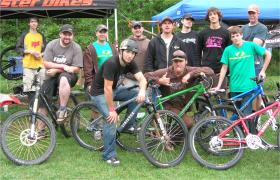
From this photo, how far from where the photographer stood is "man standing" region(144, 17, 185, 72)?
254 inches

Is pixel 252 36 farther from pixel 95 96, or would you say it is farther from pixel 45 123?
pixel 45 123

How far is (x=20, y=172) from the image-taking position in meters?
5.03

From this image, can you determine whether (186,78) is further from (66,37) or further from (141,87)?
(66,37)

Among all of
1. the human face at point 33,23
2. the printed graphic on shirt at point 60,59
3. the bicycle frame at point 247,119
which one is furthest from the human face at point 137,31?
the bicycle frame at point 247,119

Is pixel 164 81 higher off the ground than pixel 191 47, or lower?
lower

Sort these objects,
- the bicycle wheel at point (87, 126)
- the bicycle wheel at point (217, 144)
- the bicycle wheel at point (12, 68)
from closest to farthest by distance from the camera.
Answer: the bicycle wheel at point (217, 144), the bicycle wheel at point (87, 126), the bicycle wheel at point (12, 68)

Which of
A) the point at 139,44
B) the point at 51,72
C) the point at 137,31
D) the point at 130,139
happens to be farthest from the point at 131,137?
the point at 137,31

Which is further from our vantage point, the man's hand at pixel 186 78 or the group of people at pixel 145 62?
the man's hand at pixel 186 78

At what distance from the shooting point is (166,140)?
17.7 ft

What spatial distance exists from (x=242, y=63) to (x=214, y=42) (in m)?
0.95

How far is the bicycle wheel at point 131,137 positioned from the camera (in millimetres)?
5777

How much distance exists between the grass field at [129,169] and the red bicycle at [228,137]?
15 centimetres

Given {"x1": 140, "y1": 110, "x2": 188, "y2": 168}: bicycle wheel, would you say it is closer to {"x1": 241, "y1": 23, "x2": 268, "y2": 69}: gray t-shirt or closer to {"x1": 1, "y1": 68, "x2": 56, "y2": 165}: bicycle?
{"x1": 1, "y1": 68, "x2": 56, "y2": 165}: bicycle

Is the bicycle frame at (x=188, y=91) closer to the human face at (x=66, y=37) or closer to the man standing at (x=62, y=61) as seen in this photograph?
the man standing at (x=62, y=61)
